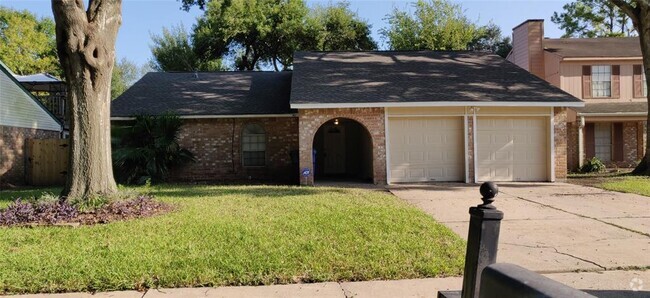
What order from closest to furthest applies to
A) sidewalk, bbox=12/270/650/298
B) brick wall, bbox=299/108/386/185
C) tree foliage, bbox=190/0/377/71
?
sidewalk, bbox=12/270/650/298 → brick wall, bbox=299/108/386/185 → tree foliage, bbox=190/0/377/71

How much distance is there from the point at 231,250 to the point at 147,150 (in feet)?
35.0

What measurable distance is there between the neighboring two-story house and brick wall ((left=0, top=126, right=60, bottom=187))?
69.3ft

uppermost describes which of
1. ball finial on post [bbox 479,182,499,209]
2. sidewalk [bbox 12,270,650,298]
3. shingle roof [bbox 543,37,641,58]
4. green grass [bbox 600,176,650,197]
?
shingle roof [bbox 543,37,641,58]

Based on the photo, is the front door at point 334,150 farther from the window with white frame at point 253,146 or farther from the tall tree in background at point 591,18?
the tall tree in background at point 591,18

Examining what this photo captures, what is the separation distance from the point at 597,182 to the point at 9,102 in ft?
66.0

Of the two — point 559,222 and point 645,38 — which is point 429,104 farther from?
point 645,38

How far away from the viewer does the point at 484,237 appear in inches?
118

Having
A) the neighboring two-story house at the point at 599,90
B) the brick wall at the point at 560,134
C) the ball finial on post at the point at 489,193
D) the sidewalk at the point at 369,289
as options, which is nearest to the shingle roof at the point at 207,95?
the brick wall at the point at 560,134

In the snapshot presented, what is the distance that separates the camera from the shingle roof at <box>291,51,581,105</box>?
14.6 metres

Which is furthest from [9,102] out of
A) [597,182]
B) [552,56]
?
[552,56]

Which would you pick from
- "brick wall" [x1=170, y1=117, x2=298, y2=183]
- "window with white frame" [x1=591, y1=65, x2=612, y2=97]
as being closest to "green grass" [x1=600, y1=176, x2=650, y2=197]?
"window with white frame" [x1=591, y1=65, x2=612, y2=97]

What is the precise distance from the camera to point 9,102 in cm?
1652

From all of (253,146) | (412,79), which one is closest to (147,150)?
(253,146)

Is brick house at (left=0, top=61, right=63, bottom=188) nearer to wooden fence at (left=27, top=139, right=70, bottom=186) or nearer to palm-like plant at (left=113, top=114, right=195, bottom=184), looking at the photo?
wooden fence at (left=27, top=139, right=70, bottom=186)
